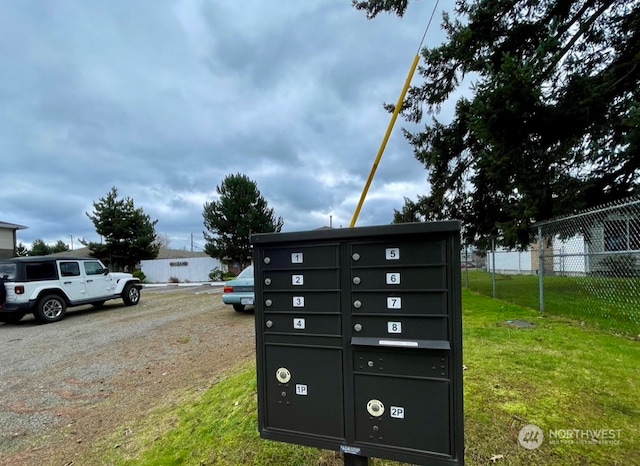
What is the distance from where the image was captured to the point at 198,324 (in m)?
7.92

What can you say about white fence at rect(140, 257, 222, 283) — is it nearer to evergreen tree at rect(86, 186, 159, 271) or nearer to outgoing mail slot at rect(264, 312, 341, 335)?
evergreen tree at rect(86, 186, 159, 271)

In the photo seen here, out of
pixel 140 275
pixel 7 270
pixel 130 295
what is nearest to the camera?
pixel 7 270

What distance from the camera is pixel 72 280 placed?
9.55 metres

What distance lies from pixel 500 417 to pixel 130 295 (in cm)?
1203

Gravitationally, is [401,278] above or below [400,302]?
above

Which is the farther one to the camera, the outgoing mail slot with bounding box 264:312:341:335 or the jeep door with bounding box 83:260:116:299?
the jeep door with bounding box 83:260:116:299

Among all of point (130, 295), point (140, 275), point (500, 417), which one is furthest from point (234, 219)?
point (500, 417)

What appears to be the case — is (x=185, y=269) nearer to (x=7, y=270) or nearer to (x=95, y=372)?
(x=7, y=270)

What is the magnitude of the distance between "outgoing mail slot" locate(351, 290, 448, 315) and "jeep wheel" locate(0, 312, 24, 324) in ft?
33.6

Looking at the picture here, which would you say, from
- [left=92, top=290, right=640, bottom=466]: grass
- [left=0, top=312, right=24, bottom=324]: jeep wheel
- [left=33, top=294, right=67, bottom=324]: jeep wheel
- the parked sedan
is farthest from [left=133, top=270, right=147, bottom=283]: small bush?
[left=92, top=290, right=640, bottom=466]: grass

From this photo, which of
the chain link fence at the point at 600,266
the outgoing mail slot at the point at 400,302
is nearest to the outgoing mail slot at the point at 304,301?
the outgoing mail slot at the point at 400,302

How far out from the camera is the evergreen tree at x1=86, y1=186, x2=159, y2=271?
2573 cm

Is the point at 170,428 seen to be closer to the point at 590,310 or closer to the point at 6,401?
the point at 6,401

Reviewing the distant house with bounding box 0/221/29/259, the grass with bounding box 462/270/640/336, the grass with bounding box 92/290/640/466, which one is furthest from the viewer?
the distant house with bounding box 0/221/29/259
